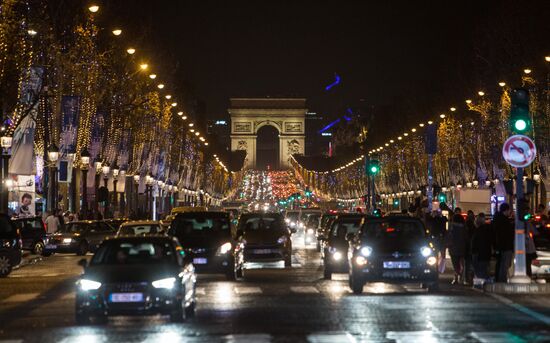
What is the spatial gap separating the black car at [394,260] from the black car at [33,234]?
79.4ft

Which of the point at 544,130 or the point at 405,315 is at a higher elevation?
the point at 544,130

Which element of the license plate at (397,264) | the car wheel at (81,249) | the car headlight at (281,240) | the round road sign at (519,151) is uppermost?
the round road sign at (519,151)

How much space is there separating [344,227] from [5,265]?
9.19m

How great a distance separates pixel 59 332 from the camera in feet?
63.0

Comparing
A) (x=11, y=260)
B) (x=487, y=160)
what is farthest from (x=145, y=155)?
(x=11, y=260)

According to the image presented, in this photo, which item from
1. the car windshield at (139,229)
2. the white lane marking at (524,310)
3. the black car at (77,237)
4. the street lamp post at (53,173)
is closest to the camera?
the white lane marking at (524,310)

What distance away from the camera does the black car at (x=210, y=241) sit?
31.8 m

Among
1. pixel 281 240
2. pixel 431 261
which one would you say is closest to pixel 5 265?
pixel 281 240

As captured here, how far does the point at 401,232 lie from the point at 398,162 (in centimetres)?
8909

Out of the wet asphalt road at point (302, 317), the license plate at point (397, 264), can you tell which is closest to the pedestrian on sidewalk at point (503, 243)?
the wet asphalt road at point (302, 317)

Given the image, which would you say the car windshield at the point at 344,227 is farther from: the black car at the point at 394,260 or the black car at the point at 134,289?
the black car at the point at 134,289

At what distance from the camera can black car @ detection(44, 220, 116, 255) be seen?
163 feet

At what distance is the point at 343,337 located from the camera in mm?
18016

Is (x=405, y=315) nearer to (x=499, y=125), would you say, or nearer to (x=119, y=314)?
(x=119, y=314)
